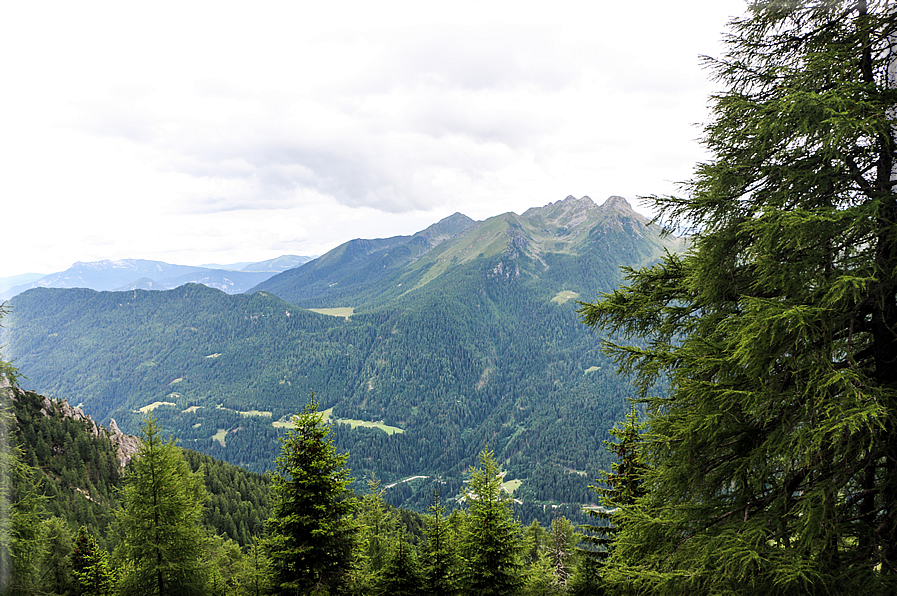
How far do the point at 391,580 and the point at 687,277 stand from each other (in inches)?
624

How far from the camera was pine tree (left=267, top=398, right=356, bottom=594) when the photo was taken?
41.2 ft

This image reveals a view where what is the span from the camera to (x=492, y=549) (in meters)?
14.4

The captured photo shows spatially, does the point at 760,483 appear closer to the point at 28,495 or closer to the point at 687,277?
the point at 687,277

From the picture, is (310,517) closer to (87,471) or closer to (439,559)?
(439,559)

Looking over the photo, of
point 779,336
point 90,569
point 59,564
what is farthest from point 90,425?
point 779,336

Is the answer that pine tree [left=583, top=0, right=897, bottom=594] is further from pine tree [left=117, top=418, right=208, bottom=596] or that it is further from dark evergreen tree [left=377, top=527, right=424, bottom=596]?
pine tree [left=117, top=418, right=208, bottom=596]

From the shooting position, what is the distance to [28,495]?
13578 mm

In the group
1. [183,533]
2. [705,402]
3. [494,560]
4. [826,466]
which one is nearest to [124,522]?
[183,533]

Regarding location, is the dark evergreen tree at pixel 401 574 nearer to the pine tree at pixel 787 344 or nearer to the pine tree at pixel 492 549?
the pine tree at pixel 492 549

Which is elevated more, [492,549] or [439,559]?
[492,549]

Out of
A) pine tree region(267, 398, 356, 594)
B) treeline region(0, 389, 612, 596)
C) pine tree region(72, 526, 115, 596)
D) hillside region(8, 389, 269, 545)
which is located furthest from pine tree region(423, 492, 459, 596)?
hillside region(8, 389, 269, 545)

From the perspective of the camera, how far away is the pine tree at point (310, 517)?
12.5 m

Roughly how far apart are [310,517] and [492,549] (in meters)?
6.62

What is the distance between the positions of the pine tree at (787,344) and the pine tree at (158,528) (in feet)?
58.9
